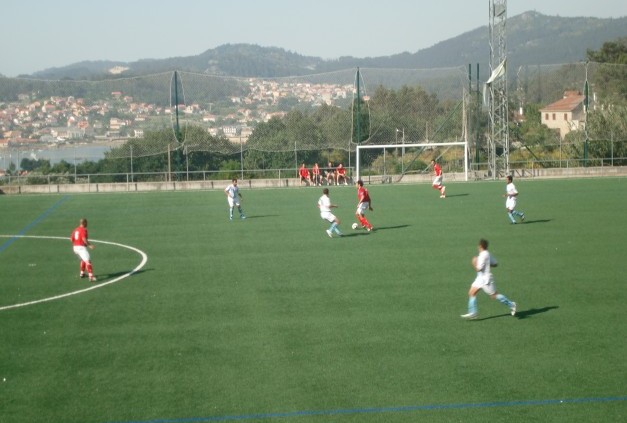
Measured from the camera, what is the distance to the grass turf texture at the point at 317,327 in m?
11.9

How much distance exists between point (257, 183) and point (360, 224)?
1939cm

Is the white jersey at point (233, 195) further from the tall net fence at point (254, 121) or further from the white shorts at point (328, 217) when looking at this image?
the tall net fence at point (254, 121)

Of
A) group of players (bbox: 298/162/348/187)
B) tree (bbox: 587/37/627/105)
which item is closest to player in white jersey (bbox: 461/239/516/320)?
group of players (bbox: 298/162/348/187)

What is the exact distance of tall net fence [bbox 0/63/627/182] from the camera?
51156mm

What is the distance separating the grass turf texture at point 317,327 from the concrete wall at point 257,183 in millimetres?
18172

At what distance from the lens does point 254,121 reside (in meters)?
54.2

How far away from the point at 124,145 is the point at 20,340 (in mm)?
37020

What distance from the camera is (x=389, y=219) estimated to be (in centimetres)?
3073

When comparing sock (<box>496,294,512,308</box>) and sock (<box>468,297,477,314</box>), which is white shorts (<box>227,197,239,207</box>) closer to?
sock (<box>468,297,477,314</box>)

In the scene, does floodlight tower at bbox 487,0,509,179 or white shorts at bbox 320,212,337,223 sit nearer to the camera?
white shorts at bbox 320,212,337,223

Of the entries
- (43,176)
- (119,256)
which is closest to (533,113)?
(43,176)

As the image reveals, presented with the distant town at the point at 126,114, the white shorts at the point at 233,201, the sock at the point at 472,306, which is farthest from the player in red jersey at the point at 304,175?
the sock at the point at 472,306

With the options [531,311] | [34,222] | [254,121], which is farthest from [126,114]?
[531,311]

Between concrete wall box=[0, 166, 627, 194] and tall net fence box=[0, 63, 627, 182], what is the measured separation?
1.26 m
